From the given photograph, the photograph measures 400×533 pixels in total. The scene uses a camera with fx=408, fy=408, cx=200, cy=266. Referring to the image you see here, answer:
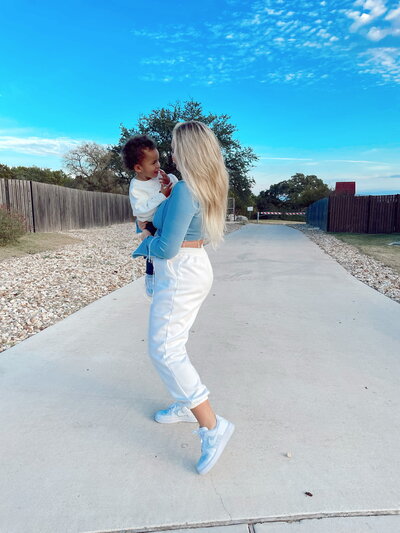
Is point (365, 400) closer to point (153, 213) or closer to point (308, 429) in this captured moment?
point (308, 429)

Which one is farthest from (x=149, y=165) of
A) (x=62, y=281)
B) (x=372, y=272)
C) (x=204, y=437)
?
(x=372, y=272)

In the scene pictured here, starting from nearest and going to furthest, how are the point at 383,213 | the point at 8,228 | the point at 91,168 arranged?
the point at 8,228 → the point at 383,213 → the point at 91,168

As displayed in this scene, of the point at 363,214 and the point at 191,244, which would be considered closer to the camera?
the point at 191,244

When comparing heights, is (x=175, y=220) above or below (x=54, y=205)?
above

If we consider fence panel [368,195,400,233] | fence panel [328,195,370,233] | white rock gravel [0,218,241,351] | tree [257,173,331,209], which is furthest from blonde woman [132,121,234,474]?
tree [257,173,331,209]

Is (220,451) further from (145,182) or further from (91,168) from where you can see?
(91,168)

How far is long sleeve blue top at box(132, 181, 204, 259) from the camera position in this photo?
6.64 ft

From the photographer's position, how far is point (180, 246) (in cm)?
209

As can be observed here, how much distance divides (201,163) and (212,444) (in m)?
1.44

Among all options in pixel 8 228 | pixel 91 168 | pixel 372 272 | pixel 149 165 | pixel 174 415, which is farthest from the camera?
pixel 91 168

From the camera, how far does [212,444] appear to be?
2109 millimetres

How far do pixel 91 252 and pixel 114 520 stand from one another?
381 inches

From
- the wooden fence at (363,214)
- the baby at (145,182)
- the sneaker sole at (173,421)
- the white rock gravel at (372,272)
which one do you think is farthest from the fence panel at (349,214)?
the baby at (145,182)

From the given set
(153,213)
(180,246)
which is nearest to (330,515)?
(180,246)
